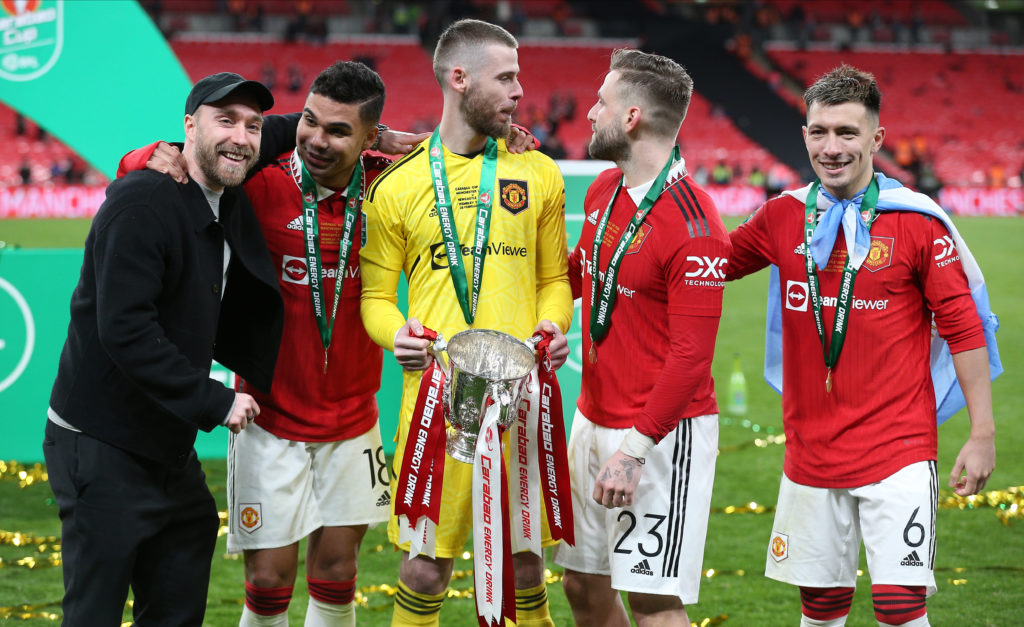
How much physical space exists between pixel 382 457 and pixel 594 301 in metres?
1.11

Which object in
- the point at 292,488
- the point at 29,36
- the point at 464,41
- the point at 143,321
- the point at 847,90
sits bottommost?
the point at 292,488

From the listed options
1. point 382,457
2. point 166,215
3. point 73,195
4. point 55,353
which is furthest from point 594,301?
point 73,195

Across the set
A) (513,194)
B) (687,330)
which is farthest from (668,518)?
(513,194)

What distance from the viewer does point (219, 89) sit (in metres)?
3.37

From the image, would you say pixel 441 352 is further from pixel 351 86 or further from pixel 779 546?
pixel 779 546

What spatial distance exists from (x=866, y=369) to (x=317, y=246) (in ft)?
6.50

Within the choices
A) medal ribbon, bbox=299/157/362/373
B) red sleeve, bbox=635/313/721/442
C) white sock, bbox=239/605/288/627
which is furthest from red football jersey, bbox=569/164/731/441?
white sock, bbox=239/605/288/627

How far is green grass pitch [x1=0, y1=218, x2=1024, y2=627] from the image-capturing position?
17.0 ft

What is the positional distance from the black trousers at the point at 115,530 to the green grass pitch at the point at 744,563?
1608mm

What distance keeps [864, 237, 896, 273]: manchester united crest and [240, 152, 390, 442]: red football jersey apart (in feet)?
5.86

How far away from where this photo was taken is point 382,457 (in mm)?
4172

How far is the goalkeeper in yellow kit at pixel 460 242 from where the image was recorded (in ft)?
12.0

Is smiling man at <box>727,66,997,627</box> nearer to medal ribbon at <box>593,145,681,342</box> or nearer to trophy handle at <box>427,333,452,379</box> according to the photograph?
medal ribbon at <box>593,145,681,342</box>

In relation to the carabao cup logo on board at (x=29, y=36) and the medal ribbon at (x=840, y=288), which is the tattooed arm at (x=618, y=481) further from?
the carabao cup logo on board at (x=29, y=36)
